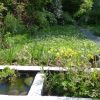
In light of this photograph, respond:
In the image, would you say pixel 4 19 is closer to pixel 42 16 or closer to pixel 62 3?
pixel 42 16

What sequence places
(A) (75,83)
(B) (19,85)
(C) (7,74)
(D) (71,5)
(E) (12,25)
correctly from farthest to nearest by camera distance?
(D) (71,5) < (E) (12,25) < (C) (7,74) < (B) (19,85) < (A) (75,83)

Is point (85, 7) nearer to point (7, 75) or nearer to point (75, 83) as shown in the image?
point (7, 75)

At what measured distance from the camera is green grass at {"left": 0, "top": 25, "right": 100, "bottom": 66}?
8.12 metres

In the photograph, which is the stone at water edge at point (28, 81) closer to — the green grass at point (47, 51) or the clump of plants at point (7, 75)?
the clump of plants at point (7, 75)

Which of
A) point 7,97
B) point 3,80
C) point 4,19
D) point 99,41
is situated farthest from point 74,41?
point 7,97

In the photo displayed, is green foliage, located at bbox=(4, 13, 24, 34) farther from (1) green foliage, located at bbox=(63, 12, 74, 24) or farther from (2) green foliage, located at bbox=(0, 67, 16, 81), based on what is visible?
(2) green foliage, located at bbox=(0, 67, 16, 81)

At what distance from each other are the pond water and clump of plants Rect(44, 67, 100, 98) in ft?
1.91

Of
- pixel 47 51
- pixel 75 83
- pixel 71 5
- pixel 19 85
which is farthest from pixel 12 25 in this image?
pixel 75 83

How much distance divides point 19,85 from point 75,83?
55.3 inches

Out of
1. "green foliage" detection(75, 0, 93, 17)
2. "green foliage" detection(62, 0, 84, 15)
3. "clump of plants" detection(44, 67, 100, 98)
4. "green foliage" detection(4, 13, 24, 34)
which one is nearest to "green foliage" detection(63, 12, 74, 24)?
"green foliage" detection(75, 0, 93, 17)

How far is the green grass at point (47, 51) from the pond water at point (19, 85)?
74 cm

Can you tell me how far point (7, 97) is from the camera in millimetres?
6746

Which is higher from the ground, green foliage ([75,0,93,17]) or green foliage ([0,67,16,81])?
green foliage ([75,0,93,17])

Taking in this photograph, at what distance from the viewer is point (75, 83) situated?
7156 millimetres
